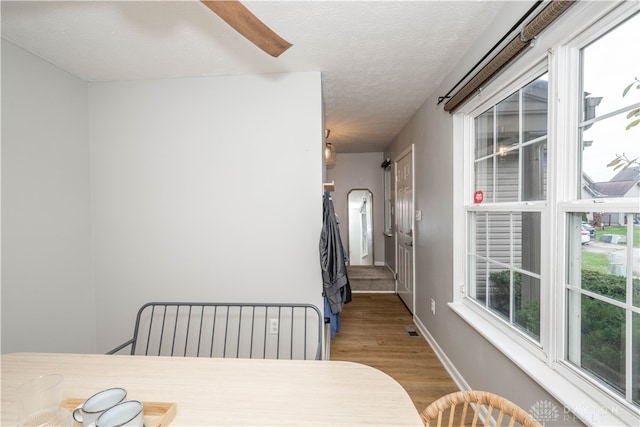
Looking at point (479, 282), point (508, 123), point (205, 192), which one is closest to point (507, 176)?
point (508, 123)

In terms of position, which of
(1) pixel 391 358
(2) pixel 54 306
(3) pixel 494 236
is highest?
(3) pixel 494 236

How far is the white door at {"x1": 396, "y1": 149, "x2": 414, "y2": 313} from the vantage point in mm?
3465

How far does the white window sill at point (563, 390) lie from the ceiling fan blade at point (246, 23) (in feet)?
6.15

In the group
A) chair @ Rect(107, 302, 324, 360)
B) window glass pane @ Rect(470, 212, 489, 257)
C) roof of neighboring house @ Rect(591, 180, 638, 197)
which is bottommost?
chair @ Rect(107, 302, 324, 360)

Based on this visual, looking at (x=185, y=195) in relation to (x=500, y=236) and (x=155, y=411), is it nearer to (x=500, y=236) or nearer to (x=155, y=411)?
(x=155, y=411)

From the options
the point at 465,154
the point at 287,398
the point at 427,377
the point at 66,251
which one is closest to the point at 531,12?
the point at 465,154

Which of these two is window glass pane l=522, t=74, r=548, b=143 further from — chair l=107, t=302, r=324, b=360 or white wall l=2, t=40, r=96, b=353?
white wall l=2, t=40, r=96, b=353

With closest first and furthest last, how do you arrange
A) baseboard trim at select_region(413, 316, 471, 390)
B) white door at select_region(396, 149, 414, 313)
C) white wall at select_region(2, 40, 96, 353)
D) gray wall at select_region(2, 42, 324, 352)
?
1. white wall at select_region(2, 40, 96, 353)
2. baseboard trim at select_region(413, 316, 471, 390)
3. gray wall at select_region(2, 42, 324, 352)
4. white door at select_region(396, 149, 414, 313)

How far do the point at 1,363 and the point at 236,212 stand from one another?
1.44 metres

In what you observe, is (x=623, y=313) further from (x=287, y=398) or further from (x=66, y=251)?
(x=66, y=251)

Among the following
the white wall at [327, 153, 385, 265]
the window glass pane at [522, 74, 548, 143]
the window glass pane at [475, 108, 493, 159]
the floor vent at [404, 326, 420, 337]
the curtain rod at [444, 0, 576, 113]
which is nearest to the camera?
the curtain rod at [444, 0, 576, 113]

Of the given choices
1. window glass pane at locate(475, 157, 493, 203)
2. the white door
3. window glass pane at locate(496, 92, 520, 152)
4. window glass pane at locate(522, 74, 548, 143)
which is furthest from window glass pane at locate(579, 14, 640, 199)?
the white door

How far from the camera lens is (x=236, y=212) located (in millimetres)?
2232

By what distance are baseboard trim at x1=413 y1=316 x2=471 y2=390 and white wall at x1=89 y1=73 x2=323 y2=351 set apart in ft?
4.05
